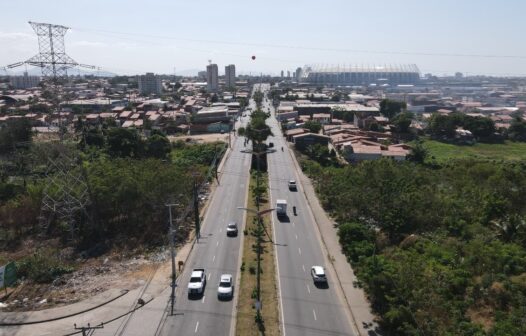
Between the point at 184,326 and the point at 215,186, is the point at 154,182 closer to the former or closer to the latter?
the point at 215,186

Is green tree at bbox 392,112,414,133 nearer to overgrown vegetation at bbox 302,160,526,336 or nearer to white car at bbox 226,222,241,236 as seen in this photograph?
overgrown vegetation at bbox 302,160,526,336

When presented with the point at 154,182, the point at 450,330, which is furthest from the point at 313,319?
the point at 154,182

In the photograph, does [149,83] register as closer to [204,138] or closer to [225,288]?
[204,138]

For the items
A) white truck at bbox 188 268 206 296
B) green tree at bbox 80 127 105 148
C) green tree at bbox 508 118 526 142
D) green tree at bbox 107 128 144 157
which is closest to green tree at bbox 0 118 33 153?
green tree at bbox 80 127 105 148

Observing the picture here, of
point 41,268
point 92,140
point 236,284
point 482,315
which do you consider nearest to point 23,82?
point 92,140

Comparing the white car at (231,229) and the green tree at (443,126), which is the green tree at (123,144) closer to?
the white car at (231,229)

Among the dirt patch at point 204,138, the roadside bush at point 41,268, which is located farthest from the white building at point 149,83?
the roadside bush at point 41,268
